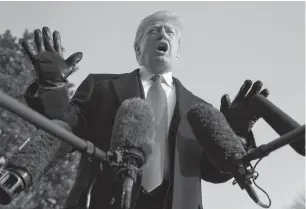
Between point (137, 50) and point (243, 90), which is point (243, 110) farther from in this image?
point (137, 50)

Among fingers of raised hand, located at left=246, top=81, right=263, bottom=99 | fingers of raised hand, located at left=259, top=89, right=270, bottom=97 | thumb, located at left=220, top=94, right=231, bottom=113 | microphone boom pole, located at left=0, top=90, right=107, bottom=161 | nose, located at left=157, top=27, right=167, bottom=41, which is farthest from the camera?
nose, located at left=157, top=27, right=167, bottom=41

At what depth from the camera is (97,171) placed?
2.72 metres

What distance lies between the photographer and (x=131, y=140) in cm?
238

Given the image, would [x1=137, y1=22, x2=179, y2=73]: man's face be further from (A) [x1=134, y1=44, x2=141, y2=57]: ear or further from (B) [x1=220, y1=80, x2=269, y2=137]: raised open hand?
(B) [x1=220, y1=80, x2=269, y2=137]: raised open hand

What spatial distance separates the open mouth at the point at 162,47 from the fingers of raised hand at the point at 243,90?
3.11ft

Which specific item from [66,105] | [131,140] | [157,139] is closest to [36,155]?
[66,105]

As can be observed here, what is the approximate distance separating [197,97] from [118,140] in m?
1.50

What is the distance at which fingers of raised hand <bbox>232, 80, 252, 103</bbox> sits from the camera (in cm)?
283

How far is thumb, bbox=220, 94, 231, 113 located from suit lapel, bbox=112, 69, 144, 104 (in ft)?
2.20

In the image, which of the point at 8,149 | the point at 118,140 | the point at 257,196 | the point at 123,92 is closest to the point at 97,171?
the point at 118,140

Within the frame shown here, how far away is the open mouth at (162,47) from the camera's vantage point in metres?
3.60

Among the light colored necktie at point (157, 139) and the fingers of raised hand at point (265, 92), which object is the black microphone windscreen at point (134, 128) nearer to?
the light colored necktie at point (157, 139)

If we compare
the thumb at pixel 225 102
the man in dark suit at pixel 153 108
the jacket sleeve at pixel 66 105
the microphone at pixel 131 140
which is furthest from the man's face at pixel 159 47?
the microphone at pixel 131 140

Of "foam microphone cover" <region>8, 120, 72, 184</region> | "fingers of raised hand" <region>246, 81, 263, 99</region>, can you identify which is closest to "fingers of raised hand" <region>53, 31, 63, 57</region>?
"foam microphone cover" <region>8, 120, 72, 184</region>
